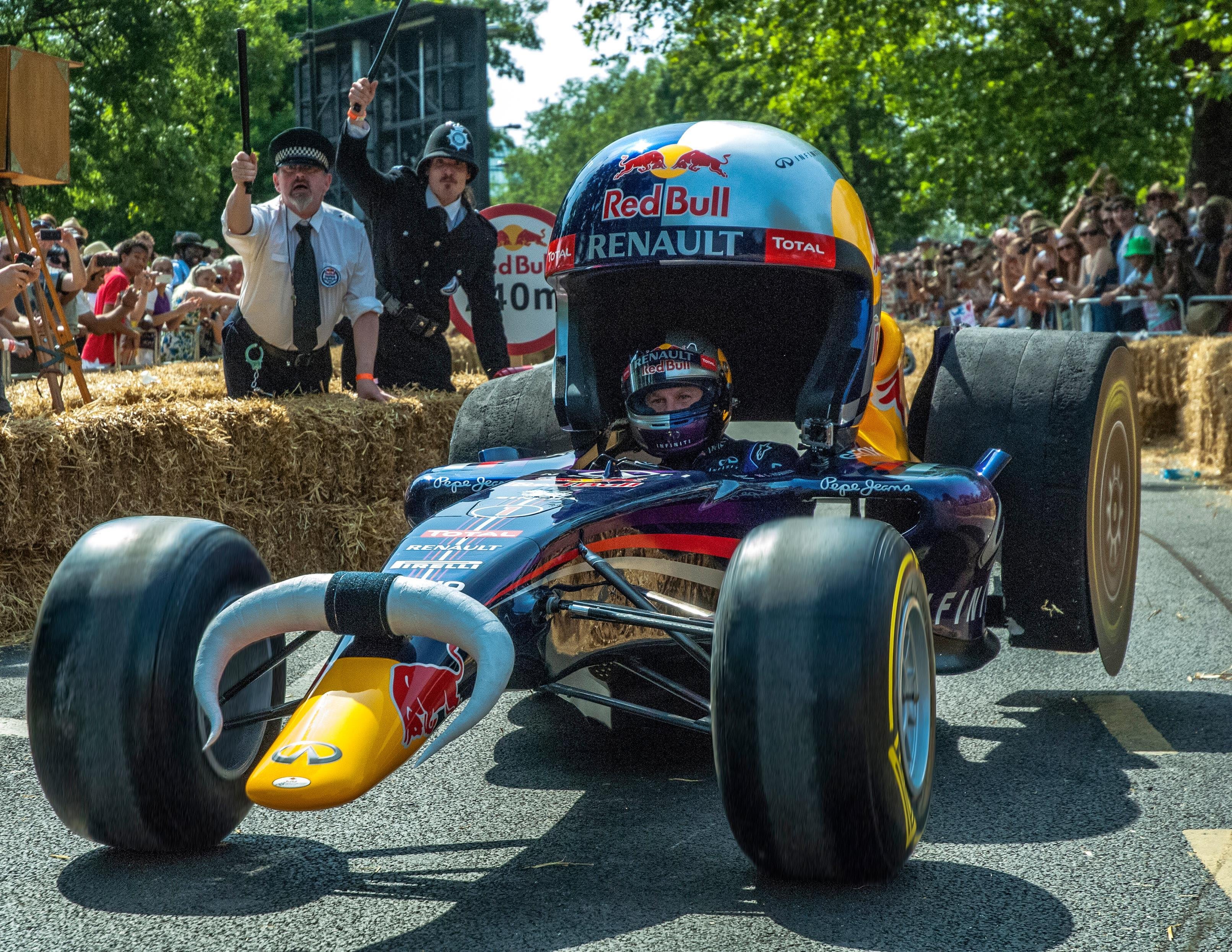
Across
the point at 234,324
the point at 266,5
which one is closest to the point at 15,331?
the point at 234,324

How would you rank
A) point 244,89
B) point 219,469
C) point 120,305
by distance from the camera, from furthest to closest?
1. point 120,305
2. point 244,89
3. point 219,469

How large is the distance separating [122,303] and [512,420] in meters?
7.25

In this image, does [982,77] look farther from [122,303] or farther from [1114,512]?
[1114,512]

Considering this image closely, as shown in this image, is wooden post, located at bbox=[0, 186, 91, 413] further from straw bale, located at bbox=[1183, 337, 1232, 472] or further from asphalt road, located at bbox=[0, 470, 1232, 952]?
straw bale, located at bbox=[1183, 337, 1232, 472]

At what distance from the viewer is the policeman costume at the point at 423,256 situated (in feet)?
25.7

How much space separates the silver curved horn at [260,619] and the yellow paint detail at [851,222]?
2.30 meters

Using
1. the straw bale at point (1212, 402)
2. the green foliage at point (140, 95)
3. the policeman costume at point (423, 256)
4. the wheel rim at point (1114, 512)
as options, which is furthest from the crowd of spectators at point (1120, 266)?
the green foliage at point (140, 95)

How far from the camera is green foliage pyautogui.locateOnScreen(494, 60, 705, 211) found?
58.5 m

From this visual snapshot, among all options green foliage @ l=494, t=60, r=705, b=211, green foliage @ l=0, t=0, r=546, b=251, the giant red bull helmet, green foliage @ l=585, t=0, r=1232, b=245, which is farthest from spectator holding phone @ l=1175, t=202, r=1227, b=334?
green foliage @ l=494, t=60, r=705, b=211

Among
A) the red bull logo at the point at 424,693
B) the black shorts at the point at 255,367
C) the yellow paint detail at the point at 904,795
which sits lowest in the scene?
the yellow paint detail at the point at 904,795

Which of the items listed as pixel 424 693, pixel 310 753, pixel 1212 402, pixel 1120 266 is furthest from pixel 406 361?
pixel 1120 266

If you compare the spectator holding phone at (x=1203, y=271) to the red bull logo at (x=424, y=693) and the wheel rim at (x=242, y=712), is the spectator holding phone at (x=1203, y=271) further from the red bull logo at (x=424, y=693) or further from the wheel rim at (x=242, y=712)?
the red bull logo at (x=424, y=693)

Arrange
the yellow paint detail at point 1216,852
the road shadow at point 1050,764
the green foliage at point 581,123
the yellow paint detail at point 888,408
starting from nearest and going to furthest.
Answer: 1. the yellow paint detail at point 1216,852
2. the road shadow at point 1050,764
3. the yellow paint detail at point 888,408
4. the green foliage at point 581,123

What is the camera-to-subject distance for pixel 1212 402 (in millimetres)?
10883
